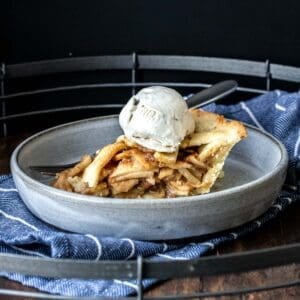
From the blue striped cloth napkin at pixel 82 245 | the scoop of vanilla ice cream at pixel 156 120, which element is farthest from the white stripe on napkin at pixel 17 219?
the scoop of vanilla ice cream at pixel 156 120

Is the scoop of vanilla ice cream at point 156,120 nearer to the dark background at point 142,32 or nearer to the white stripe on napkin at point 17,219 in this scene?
the white stripe on napkin at point 17,219

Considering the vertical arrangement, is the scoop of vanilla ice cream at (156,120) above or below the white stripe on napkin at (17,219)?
above

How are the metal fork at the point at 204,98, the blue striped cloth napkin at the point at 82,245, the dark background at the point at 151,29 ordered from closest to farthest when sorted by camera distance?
the blue striped cloth napkin at the point at 82,245
the metal fork at the point at 204,98
the dark background at the point at 151,29

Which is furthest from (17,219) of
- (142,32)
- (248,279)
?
(142,32)

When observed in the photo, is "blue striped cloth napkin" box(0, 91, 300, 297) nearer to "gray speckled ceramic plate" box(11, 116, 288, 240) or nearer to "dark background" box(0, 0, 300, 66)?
"gray speckled ceramic plate" box(11, 116, 288, 240)

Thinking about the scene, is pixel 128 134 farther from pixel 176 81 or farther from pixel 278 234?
pixel 176 81

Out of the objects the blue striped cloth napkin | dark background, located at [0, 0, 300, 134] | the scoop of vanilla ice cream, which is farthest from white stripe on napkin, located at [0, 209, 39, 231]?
dark background, located at [0, 0, 300, 134]

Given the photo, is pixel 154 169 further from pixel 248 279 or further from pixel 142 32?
pixel 142 32

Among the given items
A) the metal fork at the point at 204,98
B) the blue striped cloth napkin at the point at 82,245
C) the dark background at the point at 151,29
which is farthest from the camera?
the dark background at the point at 151,29

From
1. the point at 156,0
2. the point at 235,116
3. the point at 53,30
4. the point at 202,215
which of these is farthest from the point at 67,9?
the point at 202,215
